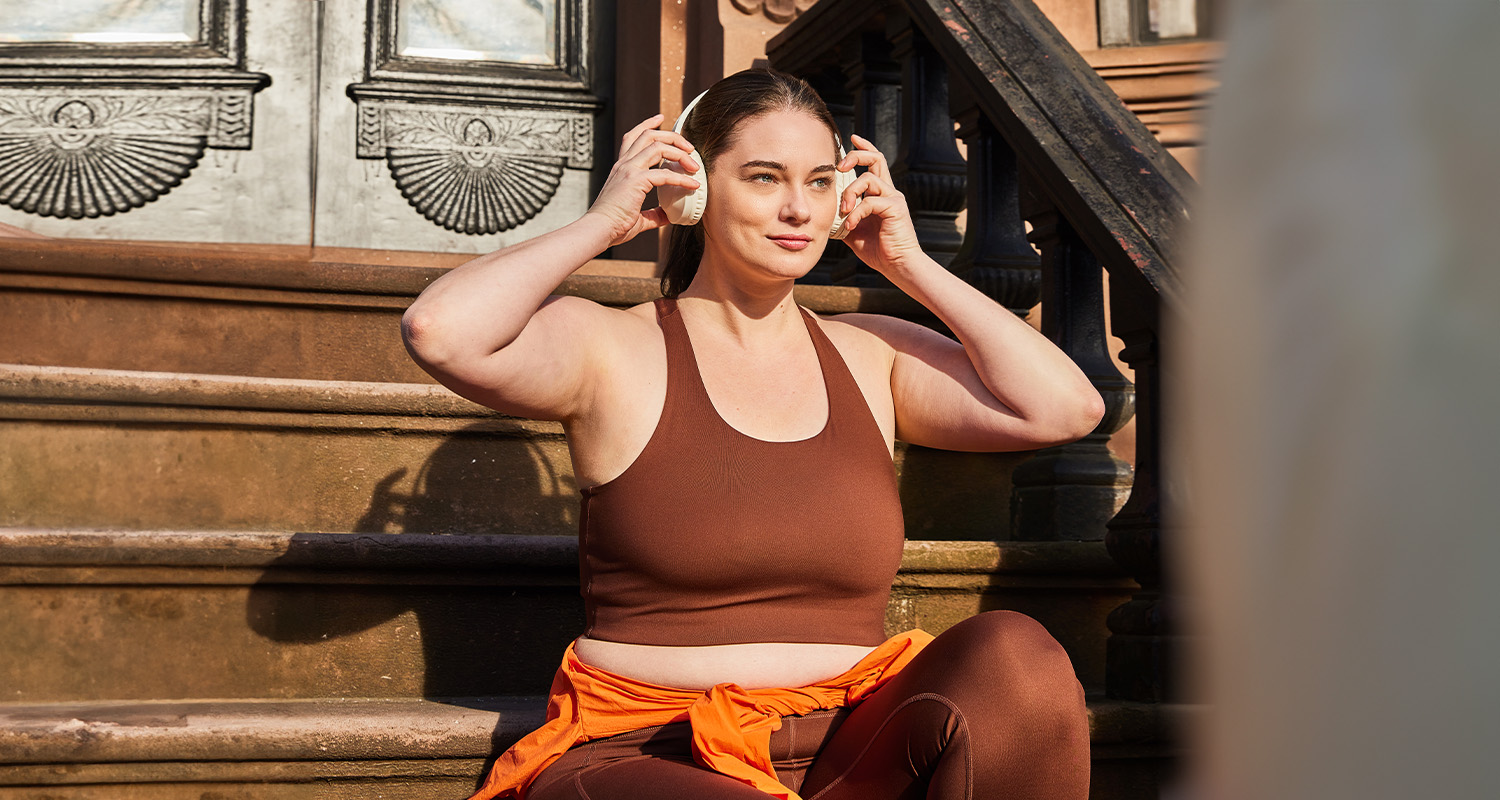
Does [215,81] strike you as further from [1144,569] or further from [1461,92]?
[1461,92]

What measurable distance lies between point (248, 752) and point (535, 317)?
0.74m

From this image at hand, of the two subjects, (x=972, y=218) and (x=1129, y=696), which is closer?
(x=1129, y=696)

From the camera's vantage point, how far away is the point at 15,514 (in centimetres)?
222

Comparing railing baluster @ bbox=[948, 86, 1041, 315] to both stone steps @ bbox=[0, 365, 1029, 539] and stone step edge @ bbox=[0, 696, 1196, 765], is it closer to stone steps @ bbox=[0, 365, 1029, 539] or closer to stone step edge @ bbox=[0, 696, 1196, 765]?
stone steps @ bbox=[0, 365, 1029, 539]

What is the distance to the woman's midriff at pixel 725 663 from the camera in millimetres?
1642

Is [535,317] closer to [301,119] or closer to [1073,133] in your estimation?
[1073,133]

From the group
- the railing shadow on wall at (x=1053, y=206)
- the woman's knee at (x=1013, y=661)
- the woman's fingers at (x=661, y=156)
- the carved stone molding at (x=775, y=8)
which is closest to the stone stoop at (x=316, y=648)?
the railing shadow on wall at (x=1053, y=206)

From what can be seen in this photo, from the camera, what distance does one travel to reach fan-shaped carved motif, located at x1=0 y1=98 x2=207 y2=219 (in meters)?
3.98

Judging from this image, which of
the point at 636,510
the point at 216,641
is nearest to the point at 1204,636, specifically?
the point at 636,510

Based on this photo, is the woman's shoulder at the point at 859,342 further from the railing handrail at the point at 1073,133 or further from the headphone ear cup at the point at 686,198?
the railing handrail at the point at 1073,133

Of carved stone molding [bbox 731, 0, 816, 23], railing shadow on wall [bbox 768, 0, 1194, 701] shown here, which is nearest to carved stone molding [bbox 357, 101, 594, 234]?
carved stone molding [bbox 731, 0, 816, 23]

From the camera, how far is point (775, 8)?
12.9 feet

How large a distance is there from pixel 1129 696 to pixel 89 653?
5.64ft

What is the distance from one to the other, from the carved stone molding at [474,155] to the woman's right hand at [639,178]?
2549 millimetres
